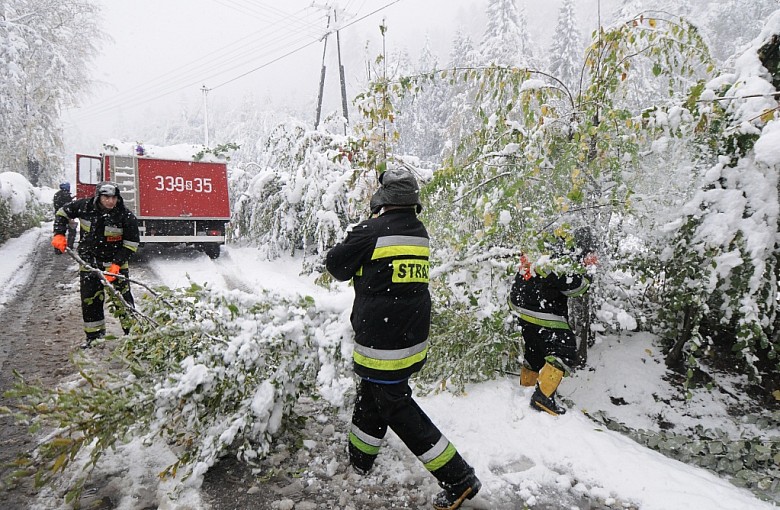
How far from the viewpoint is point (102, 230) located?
4602 millimetres

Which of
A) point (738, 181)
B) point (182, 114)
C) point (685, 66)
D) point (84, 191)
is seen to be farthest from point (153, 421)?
point (182, 114)

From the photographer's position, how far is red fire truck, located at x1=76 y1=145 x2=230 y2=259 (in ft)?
31.0

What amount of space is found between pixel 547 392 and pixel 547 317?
23.3 inches

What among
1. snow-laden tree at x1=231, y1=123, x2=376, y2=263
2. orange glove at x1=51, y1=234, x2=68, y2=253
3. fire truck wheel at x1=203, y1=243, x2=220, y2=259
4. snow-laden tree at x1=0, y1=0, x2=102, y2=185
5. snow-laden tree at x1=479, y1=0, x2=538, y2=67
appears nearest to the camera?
orange glove at x1=51, y1=234, x2=68, y2=253

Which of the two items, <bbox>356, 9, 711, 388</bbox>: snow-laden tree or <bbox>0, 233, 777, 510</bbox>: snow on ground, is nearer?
<bbox>0, 233, 777, 510</bbox>: snow on ground

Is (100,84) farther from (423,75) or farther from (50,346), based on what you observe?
(423,75)

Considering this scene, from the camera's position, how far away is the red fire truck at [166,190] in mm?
9461

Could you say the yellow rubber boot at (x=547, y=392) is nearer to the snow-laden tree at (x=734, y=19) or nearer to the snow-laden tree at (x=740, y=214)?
the snow-laden tree at (x=740, y=214)

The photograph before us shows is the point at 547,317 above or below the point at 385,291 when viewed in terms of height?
below

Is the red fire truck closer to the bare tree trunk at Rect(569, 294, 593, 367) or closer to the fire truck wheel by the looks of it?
the fire truck wheel

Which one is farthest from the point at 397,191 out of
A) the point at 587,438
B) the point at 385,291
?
the point at 587,438

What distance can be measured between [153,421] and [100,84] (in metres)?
25.1

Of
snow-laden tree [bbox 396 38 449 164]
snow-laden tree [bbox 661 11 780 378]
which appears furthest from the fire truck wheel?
snow-laden tree [bbox 396 38 449 164]

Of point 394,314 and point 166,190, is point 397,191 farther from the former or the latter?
point 166,190
